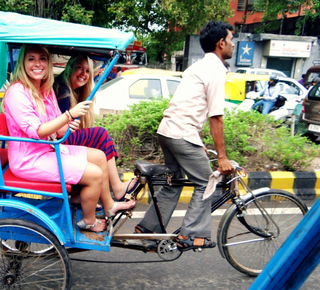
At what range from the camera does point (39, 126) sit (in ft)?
6.75

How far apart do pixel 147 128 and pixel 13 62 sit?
2.35m

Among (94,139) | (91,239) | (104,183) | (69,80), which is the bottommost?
(91,239)

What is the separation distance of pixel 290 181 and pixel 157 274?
2448 millimetres

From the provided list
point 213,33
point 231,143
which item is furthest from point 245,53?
point 213,33

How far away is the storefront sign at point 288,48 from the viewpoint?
21.1m

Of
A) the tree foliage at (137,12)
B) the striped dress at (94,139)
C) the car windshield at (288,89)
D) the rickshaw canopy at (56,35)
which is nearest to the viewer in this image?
the rickshaw canopy at (56,35)

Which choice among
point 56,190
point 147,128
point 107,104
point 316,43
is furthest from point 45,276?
point 316,43

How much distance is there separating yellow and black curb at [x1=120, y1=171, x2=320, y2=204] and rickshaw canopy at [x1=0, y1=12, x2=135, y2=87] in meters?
2.80

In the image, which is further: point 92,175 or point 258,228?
point 258,228

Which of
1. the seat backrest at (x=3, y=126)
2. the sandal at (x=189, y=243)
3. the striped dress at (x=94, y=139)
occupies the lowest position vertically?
the sandal at (x=189, y=243)

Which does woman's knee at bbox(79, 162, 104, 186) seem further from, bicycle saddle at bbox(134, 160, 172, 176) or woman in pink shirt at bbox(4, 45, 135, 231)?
bicycle saddle at bbox(134, 160, 172, 176)

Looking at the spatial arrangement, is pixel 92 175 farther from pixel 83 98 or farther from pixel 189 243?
pixel 189 243

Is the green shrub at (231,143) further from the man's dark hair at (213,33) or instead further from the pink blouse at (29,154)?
the pink blouse at (29,154)

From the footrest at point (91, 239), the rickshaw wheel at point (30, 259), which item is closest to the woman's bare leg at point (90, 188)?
the footrest at point (91, 239)
